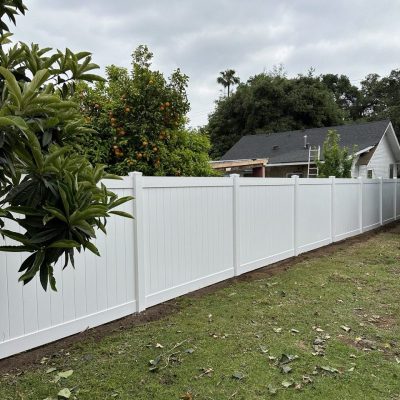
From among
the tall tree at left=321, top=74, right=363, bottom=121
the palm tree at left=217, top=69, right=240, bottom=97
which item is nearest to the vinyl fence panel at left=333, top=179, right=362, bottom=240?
the tall tree at left=321, top=74, right=363, bottom=121

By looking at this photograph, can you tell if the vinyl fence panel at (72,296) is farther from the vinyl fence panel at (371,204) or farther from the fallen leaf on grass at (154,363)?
the vinyl fence panel at (371,204)

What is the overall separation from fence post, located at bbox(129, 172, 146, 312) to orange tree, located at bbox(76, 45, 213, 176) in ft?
7.74

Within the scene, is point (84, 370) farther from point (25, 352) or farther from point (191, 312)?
point (191, 312)

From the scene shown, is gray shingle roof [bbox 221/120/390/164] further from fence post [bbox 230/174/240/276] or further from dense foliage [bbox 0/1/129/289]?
dense foliage [bbox 0/1/129/289]

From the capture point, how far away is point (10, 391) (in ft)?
10.2

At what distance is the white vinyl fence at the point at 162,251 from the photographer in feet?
12.2

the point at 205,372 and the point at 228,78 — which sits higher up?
the point at 228,78

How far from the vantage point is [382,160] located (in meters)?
21.6

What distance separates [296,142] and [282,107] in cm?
1152

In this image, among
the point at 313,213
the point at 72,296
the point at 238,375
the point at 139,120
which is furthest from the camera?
the point at 313,213

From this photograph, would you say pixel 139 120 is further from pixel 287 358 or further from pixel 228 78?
pixel 228 78

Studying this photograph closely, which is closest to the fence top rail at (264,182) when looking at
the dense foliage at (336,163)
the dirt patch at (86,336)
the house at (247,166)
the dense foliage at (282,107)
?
the dirt patch at (86,336)

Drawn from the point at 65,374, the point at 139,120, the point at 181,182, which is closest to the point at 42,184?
the point at 65,374

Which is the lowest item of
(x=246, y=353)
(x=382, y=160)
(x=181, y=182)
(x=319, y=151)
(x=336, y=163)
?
(x=246, y=353)
